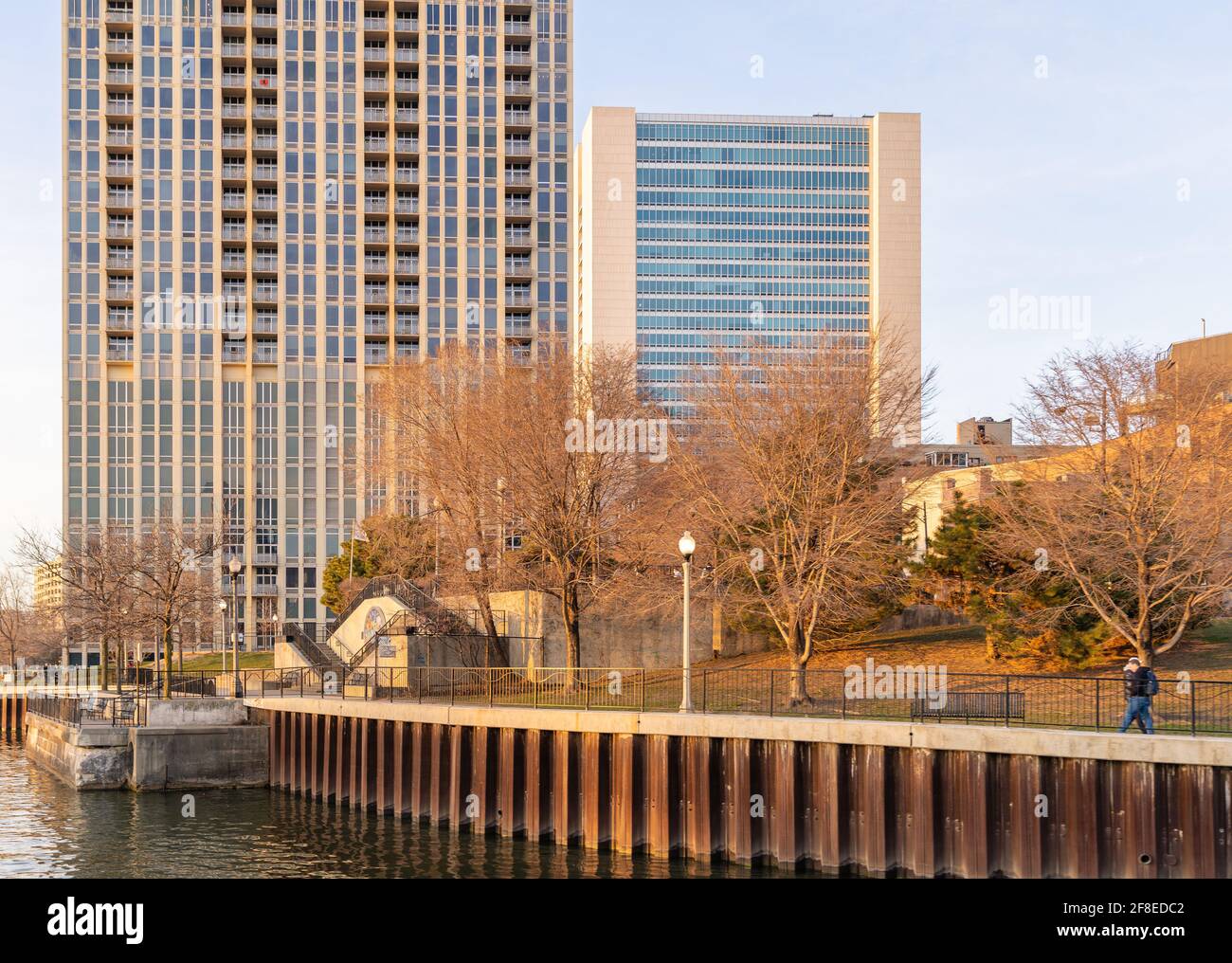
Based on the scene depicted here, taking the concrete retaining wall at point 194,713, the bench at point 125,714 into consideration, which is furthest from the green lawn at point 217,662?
the concrete retaining wall at point 194,713

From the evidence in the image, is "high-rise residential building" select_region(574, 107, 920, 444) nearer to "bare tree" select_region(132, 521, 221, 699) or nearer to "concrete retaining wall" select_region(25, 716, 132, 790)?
"bare tree" select_region(132, 521, 221, 699)

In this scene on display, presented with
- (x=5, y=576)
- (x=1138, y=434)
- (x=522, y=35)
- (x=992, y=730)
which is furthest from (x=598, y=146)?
(x=992, y=730)

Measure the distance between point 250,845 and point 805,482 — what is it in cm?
1782

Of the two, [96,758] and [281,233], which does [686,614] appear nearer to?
[96,758]

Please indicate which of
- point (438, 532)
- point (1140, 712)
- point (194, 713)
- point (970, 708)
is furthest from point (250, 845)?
point (438, 532)

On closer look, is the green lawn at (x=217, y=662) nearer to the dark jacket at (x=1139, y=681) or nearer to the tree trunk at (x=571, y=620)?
the tree trunk at (x=571, y=620)

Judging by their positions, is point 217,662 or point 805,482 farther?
point 217,662

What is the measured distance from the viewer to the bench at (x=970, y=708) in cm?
2695

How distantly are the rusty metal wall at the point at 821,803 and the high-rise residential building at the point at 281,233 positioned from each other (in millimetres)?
78424

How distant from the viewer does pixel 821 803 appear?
26312 mm
